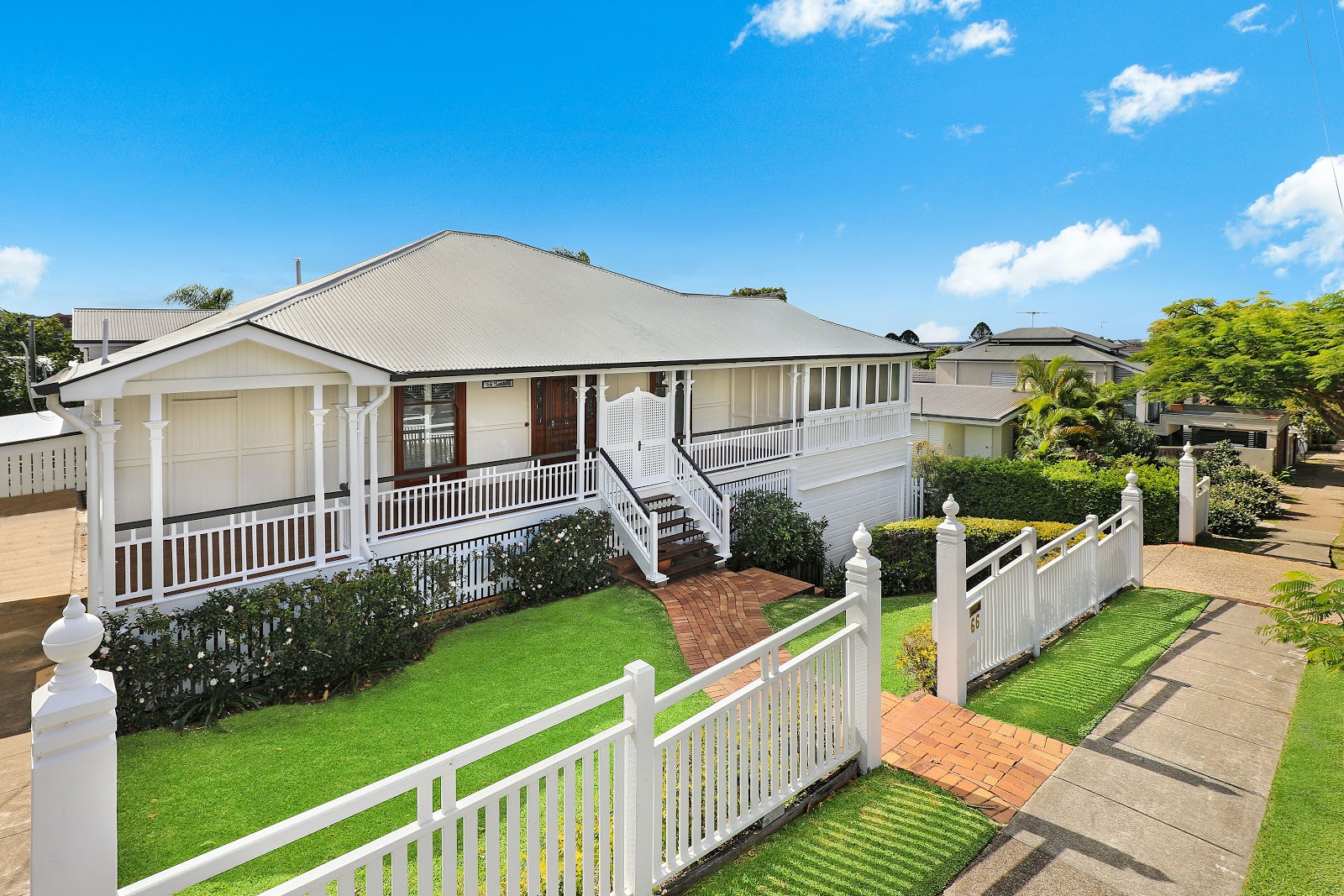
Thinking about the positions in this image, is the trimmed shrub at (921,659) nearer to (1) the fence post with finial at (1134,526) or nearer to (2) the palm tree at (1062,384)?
(1) the fence post with finial at (1134,526)

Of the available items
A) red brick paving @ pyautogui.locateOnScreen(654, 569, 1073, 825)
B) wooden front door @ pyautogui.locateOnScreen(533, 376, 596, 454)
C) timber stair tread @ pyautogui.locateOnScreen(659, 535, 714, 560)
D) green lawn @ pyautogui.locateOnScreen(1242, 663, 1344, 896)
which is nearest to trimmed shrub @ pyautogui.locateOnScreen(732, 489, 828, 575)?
timber stair tread @ pyautogui.locateOnScreen(659, 535, 714, 560)

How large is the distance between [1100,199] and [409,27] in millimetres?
42926

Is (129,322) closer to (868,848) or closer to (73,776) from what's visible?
(73,776)

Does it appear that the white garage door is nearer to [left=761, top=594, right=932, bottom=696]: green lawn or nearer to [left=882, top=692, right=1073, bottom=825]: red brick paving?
[left=761, top=594, right=932, bottom=696]: green lawn

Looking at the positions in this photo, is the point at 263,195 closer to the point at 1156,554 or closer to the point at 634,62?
the point at 634,62

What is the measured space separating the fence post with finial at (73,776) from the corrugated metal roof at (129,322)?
683 inches

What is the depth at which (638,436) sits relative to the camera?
14.1 metres

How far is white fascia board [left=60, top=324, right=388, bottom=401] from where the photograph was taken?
7527 millimetres

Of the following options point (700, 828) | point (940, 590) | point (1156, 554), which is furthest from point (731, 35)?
point (700, 828)

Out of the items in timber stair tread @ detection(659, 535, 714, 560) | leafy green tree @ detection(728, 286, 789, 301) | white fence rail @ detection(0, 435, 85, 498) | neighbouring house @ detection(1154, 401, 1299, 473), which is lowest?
timber stair tread @ detection(659, 535, 714, 560)

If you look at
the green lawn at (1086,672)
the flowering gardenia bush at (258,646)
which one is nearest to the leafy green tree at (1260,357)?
the green lawn at (1086,672)

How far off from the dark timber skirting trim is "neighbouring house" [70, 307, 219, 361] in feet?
54.9

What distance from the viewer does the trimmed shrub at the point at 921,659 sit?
23.4 ft

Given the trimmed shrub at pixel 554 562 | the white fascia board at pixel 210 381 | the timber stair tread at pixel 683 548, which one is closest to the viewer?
the white fascia board at pixel 210 381
